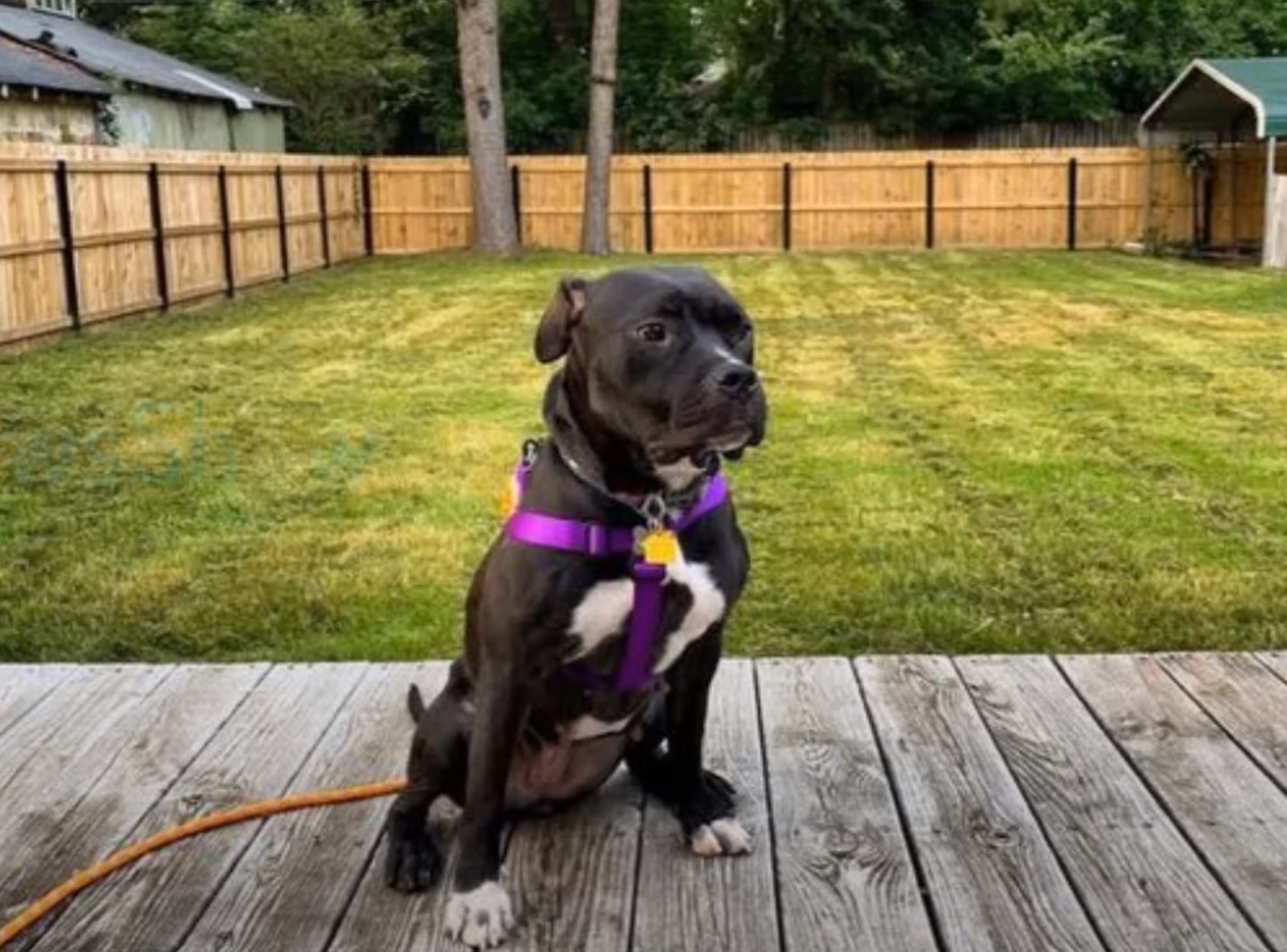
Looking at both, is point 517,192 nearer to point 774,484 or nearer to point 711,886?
point 774,484

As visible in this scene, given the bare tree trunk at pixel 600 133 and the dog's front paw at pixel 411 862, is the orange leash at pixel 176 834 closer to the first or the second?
the dog's front paw at pixel 411 862

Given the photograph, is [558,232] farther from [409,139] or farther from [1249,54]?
[1249,54]

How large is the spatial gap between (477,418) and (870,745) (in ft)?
17.9

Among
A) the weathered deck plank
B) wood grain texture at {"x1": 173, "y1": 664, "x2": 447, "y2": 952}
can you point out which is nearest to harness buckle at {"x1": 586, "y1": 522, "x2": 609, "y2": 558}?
wood grain texture at {"x1": 173, "y1": 664, "x2": 447, "y2": 952}

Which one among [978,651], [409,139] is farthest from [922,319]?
[409,139]

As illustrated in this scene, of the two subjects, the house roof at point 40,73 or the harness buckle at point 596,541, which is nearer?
the harness buckle at point 596,541

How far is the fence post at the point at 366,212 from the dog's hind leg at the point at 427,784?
20.9m

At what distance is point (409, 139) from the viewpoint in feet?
98.9

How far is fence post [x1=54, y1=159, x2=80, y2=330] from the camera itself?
12.5m

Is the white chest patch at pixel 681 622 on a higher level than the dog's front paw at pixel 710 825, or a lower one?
higher

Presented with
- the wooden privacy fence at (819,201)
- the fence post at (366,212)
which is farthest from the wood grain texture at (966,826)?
the fence post at (366,212)

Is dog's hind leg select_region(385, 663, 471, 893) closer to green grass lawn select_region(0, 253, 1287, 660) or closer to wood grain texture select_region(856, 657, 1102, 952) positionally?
wood grain texture select_region(856, 657, 1102, 952)

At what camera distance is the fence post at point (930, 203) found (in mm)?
22672

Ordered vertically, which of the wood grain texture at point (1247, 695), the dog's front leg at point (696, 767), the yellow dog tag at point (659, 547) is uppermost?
the yellow dog tag at point (659, 547)
